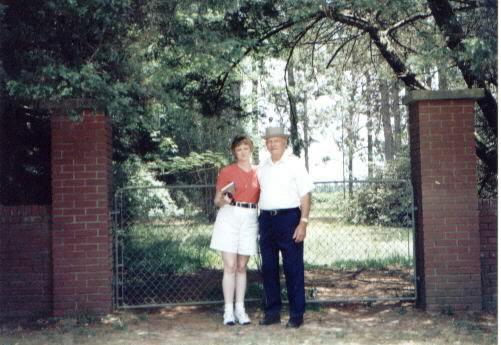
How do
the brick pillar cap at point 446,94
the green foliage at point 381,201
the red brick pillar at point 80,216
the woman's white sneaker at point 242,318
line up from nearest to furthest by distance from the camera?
the woman's white sneaker at point 242,318, the red brick pillar at point 80,216, the brick pillar cap at point 446,94, the green foliage at point 381,201

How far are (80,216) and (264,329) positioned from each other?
7.14 feet

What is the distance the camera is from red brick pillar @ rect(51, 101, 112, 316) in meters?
6.10

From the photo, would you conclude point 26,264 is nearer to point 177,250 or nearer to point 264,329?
point 264,329

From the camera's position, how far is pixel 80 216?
6.12 m

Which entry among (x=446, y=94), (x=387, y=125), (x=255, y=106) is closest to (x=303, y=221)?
(x=446, y=94)

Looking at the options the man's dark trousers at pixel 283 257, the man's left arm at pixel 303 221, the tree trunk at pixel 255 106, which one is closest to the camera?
the man's left arm at pixel 303 221

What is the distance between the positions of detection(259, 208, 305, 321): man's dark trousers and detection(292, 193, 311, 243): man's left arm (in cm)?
7

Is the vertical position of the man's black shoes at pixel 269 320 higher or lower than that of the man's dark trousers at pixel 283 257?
→ lower

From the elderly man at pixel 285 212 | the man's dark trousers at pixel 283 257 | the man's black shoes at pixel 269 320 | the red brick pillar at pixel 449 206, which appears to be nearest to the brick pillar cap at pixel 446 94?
the red brick pillar at pixel 449 206

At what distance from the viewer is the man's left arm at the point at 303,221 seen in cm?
554

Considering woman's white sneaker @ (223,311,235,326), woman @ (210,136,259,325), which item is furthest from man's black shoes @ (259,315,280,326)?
woman @ (210,136,259,325)

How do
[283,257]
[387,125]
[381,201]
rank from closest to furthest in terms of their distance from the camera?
[283,257], [381,201], [387,125]

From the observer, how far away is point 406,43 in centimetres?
1020

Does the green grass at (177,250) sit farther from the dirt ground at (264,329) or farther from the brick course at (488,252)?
the dirt ground at (264,329)
